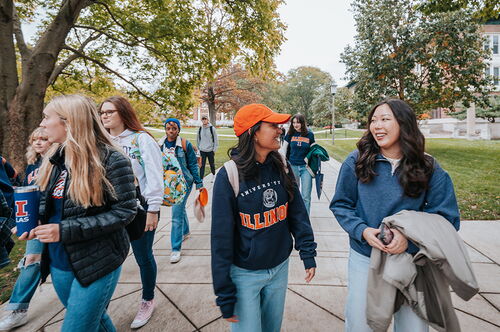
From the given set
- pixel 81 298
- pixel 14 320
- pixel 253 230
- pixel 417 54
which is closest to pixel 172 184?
pixel 81 298

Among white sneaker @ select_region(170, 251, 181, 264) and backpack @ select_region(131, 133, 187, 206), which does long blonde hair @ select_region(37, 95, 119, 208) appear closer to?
backpack @ select_region(131, 133, 187, 206)

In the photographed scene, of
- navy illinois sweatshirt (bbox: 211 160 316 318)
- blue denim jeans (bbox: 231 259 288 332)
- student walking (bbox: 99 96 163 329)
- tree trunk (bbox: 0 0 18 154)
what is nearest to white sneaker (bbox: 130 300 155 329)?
student walking (bbox: 99 96 163 329)

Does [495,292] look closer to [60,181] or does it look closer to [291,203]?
[291,203]

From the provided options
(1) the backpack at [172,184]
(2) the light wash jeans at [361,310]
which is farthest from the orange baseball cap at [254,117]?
(1) the backpack at [172,184]

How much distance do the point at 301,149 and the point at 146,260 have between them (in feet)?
11.7

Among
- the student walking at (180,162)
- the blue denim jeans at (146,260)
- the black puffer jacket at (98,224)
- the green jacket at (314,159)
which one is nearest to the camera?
the black puffer jacket at (98,224)

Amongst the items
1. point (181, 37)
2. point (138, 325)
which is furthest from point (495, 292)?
point (181, 37)

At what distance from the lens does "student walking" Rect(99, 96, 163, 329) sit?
259cm

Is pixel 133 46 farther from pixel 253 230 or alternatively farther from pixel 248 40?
pixel 253 230

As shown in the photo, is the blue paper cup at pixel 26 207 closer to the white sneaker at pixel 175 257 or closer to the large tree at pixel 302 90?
the white sneaker at pixel 175 257

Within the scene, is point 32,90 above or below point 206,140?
above

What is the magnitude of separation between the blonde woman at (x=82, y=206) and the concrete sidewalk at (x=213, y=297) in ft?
4.07

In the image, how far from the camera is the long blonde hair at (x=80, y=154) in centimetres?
161

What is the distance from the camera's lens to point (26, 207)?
1.39 m
